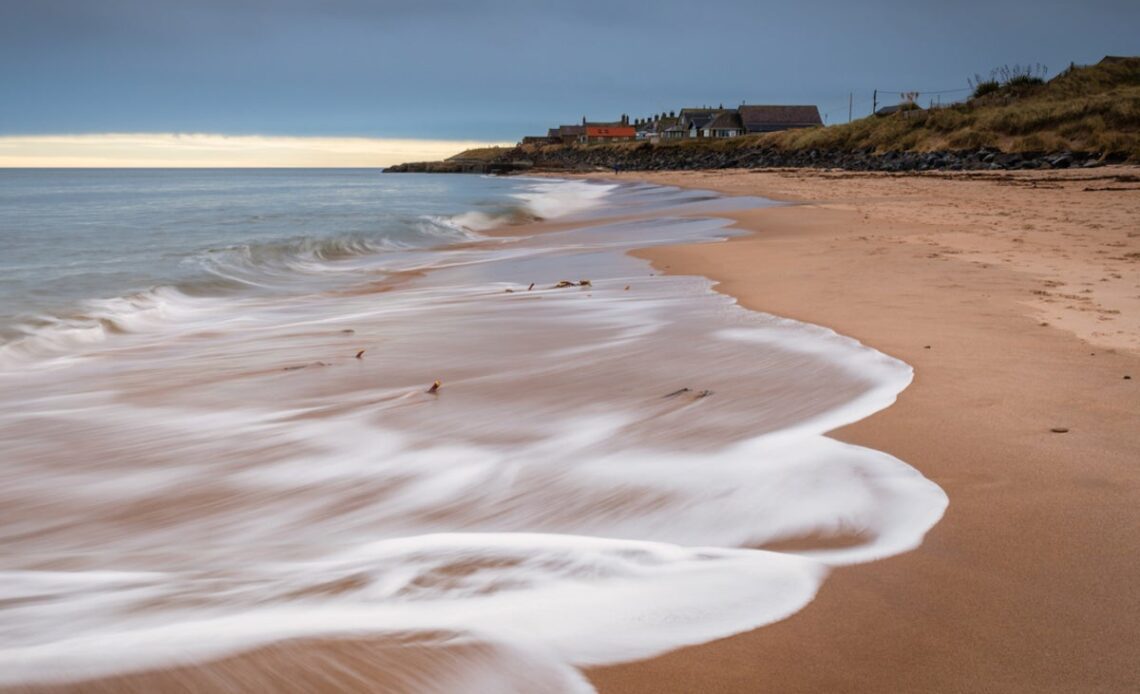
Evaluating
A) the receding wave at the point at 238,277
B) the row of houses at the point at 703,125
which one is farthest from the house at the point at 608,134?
the receding wave at the point at 238,277

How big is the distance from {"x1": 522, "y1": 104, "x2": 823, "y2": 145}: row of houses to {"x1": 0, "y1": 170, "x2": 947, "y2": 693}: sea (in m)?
77.6

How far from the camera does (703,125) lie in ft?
309

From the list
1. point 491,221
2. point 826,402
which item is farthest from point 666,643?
point 491,221

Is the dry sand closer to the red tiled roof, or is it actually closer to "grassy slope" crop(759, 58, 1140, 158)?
"grassy slope" crop(759, 58, 1140, 158)

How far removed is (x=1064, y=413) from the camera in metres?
3.22

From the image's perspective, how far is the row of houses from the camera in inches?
3460

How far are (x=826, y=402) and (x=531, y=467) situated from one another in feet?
4.71

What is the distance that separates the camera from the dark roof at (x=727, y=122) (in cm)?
8819

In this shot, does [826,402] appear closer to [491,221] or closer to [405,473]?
[405,473]

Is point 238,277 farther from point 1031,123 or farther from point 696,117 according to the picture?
point 696,117

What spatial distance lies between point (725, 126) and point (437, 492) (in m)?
90.5

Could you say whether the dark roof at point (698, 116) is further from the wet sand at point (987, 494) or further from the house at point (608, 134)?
the wet sand at point (987, 494)

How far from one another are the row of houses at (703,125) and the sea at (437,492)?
254 ft

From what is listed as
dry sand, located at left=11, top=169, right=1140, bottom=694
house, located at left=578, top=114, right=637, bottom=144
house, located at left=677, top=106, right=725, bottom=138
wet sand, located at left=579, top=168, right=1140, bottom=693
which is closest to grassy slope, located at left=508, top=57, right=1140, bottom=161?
Answer: wet sand, located at left=579, top=168, right=1140, bottom=693
